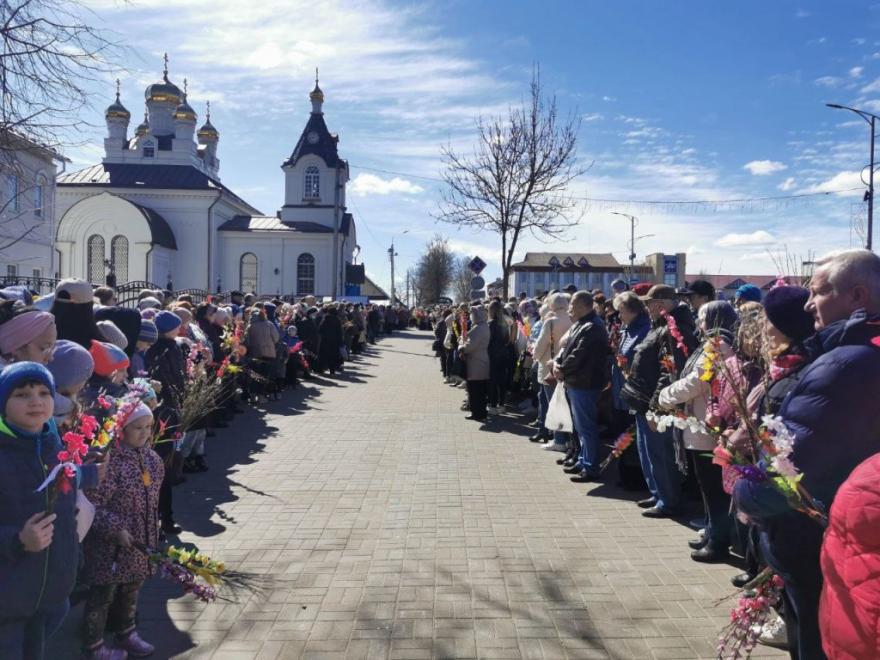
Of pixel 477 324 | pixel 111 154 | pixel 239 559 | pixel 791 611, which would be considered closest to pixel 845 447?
pixel 791 611

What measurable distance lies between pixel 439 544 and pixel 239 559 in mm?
1557

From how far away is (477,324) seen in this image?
39.3 feet

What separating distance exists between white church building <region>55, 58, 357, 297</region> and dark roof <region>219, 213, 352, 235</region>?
3.7 inches

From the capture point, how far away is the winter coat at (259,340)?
13.5 m

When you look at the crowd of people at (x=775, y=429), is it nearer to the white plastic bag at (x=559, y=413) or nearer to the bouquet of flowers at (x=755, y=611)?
the bouquet of flowers at (x=755, y=611)

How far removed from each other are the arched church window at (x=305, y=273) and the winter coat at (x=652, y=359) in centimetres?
5192

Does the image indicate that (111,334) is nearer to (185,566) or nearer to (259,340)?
(185,566)

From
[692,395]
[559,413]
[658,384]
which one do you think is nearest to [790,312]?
[692,395]

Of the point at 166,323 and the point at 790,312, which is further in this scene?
the point at 166,323

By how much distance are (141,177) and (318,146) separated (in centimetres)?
1474

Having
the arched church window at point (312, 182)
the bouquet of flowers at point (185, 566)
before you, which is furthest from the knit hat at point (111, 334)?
the arched church window at point (312, 182)

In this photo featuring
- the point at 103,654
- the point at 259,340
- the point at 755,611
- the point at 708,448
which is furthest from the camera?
the point at 259,340

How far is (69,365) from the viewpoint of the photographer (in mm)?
4023

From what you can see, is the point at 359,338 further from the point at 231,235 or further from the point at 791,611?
the point at 231,235
